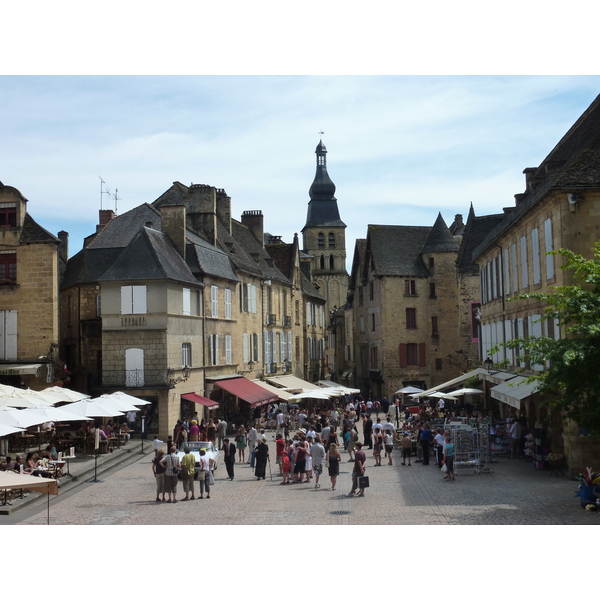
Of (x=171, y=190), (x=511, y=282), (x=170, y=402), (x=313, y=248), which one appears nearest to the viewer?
(x=511, y=282)

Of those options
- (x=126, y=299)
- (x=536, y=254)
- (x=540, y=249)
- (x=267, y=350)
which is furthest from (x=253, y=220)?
(x=540, y=249)

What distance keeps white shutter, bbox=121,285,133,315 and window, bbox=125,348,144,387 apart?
150cm

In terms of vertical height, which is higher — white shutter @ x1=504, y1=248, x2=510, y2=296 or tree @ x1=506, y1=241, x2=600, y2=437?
white shutter @ x1=504, y1=248, x2=510, y2=296

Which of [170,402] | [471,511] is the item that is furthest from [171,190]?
[471,511]

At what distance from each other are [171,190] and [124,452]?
17.5 m

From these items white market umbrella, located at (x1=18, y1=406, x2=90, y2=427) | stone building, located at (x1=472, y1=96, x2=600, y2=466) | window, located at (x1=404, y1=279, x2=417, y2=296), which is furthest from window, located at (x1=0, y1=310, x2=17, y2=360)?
window, located at (x1=404, y1=279, x2=417, y2=296)

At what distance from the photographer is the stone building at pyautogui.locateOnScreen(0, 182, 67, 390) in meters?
29.0

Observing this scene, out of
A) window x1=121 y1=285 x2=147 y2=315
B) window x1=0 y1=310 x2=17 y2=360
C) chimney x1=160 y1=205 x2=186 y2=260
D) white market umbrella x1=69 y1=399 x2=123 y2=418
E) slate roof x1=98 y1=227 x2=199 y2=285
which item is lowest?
white market umbrella x1=69 y1=399 x2=123 y2=418

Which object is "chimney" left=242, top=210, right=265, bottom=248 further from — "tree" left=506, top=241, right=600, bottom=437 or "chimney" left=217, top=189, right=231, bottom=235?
"tree" left=506, top=241, right=600, bottom=437

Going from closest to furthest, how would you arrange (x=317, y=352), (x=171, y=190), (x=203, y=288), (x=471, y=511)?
(x=471, y=511), (x=203, y=288), (x=171, y=190), (x=317, y=352)

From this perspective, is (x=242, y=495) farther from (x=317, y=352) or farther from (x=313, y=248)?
(x=313, y=248)

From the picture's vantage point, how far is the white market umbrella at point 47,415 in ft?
57.5

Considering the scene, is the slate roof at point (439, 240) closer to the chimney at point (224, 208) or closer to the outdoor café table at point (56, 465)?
the chimney at point (224, 208)

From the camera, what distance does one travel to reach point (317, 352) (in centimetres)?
5491
